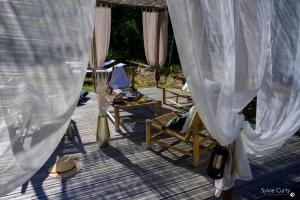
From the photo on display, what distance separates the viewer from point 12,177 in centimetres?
132

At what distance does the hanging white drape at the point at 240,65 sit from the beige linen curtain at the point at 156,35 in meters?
5.04

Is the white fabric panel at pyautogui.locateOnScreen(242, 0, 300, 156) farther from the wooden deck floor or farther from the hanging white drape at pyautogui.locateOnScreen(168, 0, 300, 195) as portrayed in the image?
the wooden deck floor

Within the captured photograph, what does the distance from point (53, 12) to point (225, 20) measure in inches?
40.1

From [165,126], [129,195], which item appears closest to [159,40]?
[165,126]

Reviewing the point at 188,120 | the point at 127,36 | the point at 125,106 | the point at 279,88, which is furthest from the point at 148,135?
the point at 127,36

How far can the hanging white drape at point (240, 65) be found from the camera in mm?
1747

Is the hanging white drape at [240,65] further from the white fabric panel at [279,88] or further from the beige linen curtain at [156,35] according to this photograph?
the beige linen curtain at [156,35]

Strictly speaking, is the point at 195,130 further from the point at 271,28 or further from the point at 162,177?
the point at 271,28

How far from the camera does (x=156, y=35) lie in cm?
729

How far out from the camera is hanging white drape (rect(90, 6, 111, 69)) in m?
6.04

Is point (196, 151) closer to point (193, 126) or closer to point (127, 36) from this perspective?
point (193, 126)

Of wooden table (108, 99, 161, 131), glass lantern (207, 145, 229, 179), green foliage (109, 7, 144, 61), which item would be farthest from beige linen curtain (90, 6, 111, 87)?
green foliage (109, 7, 144, 61)

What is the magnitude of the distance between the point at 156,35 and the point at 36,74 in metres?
6.29

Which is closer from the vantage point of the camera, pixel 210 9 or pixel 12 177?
pixel 12 177
